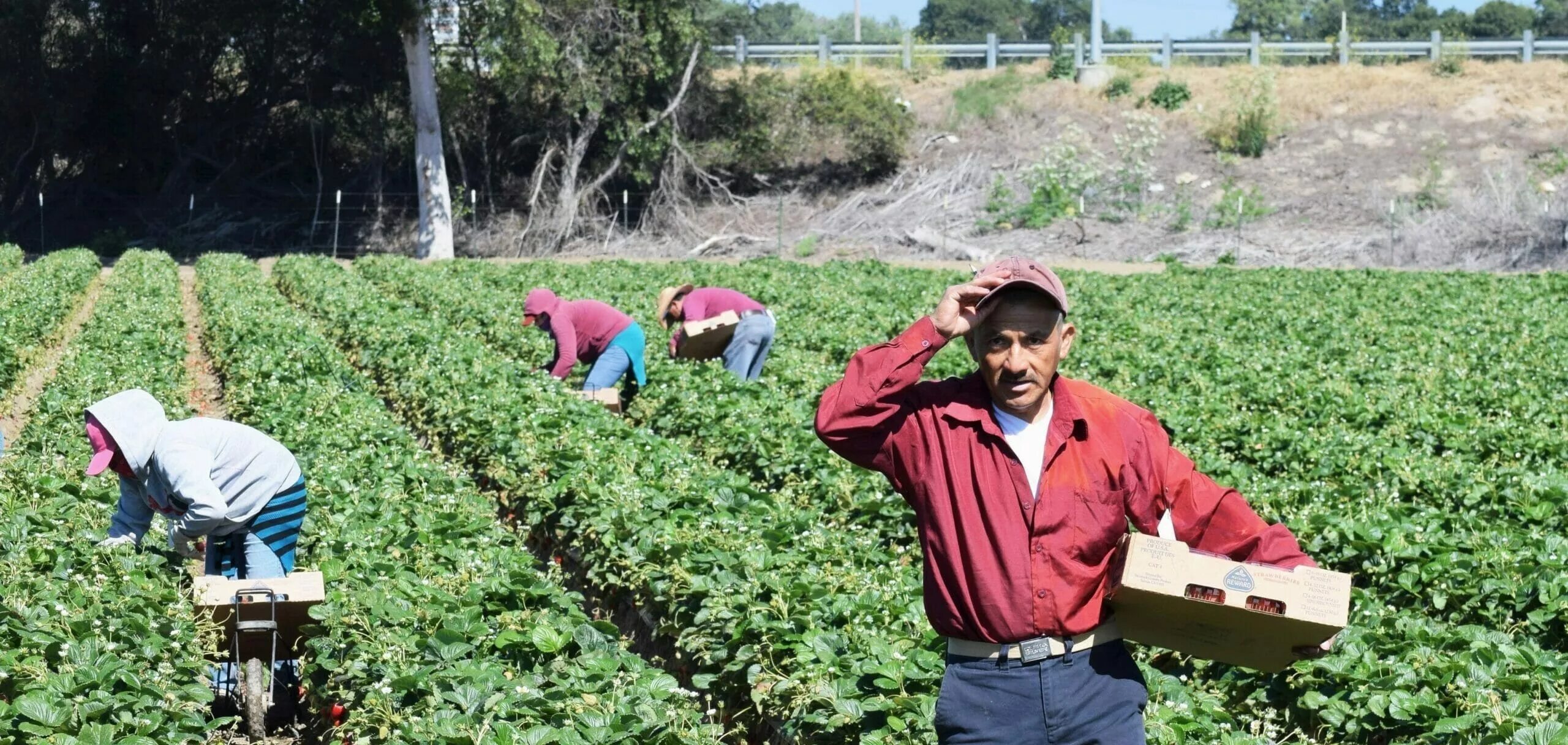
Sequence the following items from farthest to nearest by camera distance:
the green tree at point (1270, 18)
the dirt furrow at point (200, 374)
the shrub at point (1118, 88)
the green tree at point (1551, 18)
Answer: the green tree at point (1270, 18)
the green tree at point (1551, 18)
the shrub at point (1118, 88)
the dirt furrow at point (200, 374)

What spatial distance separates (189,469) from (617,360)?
17.9 ft

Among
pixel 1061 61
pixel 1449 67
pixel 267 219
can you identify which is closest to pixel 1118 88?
pixel 1061 61

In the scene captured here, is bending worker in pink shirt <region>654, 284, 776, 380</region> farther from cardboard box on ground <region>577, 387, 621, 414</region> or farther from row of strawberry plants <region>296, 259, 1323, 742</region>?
row of strawberry plants <region>296, 259, 1323, 742</region>

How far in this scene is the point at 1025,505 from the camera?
11.0ft

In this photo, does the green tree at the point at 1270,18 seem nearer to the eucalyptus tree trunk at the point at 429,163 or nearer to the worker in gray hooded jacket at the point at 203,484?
the eucalyptus tree trunk at the point at 429,163

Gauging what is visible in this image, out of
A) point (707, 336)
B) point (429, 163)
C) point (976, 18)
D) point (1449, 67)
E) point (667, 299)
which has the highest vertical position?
point (976, 18)

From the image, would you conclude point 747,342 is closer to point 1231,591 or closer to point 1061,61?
point 1231,591

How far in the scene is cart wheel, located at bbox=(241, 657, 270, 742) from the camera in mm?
5793

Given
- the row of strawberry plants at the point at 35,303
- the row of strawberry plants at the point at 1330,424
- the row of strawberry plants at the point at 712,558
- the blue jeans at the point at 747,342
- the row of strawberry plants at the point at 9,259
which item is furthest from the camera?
the row of strawberry plants at the point at 9,259

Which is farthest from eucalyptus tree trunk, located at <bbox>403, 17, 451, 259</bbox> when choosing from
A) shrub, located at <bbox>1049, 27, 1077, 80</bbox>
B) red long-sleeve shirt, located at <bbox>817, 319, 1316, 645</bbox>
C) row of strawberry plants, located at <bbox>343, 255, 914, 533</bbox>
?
red long-sleeve shirt, located at <bbox>817, 319, 1316, 645</bbox>

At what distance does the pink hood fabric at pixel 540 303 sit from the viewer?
11000 mm

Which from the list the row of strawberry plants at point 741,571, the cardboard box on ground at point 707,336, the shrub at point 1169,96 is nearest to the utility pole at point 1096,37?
the shrub at point 1169,96

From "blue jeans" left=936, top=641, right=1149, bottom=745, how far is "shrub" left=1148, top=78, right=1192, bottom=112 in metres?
42.4

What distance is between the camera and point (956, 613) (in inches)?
134
